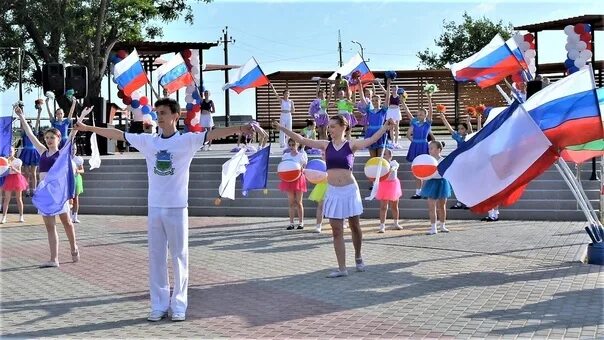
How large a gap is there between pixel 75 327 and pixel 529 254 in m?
6.91

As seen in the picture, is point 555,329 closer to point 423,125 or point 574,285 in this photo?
point 574,285

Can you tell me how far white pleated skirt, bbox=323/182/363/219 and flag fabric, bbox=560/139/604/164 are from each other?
298 centimetres

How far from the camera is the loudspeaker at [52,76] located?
945 inches

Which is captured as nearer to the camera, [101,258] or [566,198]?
[101,258]

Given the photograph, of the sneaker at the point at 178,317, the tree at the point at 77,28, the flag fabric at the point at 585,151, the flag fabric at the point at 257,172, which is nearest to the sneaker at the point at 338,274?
the sneaker at the point at 178,317

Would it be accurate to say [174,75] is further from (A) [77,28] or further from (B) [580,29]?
(B) [580,29]

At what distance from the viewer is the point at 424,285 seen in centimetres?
990

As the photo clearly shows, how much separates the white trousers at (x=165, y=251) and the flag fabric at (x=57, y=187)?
368 cm

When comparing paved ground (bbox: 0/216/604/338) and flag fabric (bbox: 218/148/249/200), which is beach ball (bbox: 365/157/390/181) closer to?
paved ground (bbox: 0/216/604/338)

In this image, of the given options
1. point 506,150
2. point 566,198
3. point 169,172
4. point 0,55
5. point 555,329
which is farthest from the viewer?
point 0,55

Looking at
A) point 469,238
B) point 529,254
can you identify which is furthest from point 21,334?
point 469,238

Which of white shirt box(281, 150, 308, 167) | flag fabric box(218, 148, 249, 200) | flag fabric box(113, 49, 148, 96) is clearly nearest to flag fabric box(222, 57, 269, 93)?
flag fabric box(113, 49, 148, 96)

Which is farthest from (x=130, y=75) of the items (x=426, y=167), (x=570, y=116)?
(x=570, y=116)

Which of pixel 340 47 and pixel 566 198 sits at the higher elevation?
pixel 340 47
